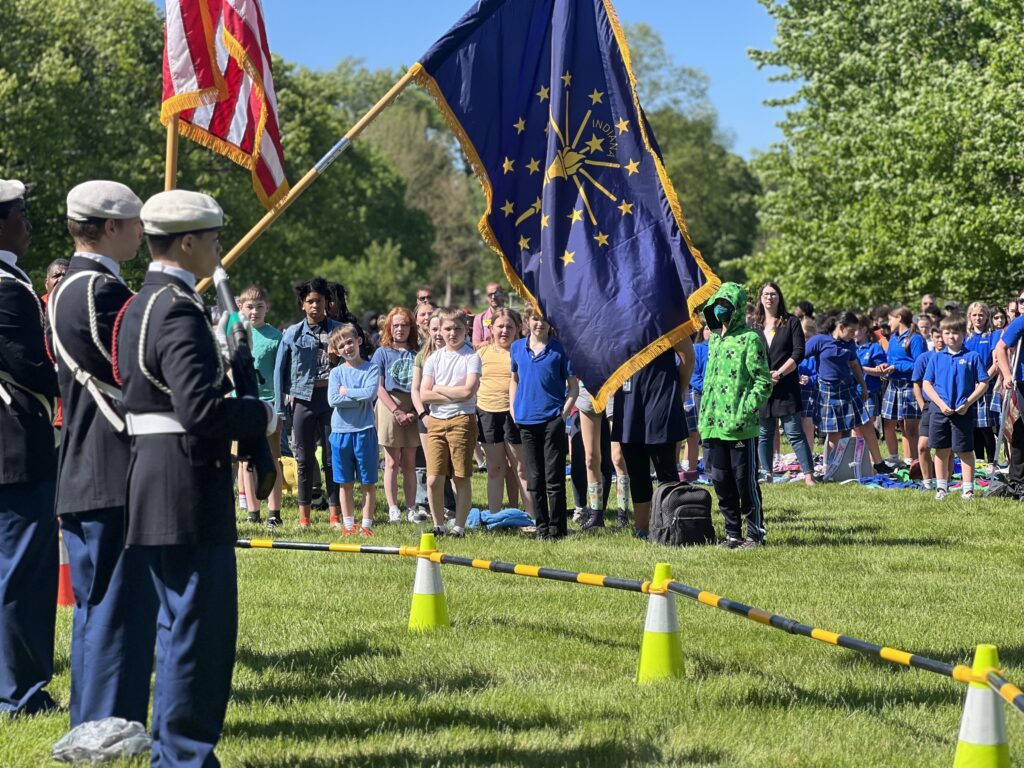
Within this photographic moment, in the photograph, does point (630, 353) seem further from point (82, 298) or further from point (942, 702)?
point (82, 298)

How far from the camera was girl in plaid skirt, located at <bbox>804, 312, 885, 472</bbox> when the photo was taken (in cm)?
1814

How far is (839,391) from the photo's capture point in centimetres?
1820

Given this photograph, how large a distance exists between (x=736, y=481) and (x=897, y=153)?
28.2 meters

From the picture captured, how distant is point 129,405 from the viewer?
5195 millimetres

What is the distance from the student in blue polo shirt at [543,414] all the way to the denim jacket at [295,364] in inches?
84.3

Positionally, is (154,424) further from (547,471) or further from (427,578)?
(547,471)

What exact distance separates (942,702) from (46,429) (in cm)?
431

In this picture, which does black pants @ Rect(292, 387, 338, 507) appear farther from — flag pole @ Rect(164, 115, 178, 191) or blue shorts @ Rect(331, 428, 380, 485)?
flag pole @ Rect(164, 115, 178, 191)

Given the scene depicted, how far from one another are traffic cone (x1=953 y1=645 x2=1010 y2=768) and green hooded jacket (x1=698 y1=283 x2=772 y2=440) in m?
6.74

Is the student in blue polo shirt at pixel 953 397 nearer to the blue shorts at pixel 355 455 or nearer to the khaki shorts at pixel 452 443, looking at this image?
the khaki shorts at pixel 452 443

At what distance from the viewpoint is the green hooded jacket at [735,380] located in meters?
11.8

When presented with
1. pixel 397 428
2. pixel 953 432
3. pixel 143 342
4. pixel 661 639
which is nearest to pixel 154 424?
pixel 143 342

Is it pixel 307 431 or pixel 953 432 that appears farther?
pixel 953 432

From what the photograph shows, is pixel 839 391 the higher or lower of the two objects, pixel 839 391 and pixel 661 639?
the higher
